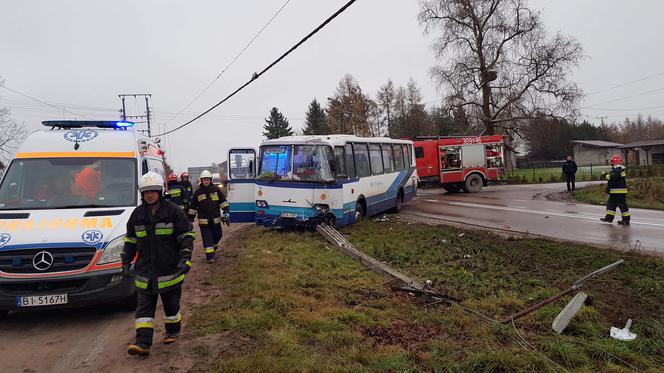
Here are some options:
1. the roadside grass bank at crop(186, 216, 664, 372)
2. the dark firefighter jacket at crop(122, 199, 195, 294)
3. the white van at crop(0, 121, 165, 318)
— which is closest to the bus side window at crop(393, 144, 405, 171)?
the roadside grass bank at crop(186, 216, 664, 372)

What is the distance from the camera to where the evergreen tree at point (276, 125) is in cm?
7808

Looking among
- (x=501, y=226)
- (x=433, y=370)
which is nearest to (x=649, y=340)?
(x=433, y=370)

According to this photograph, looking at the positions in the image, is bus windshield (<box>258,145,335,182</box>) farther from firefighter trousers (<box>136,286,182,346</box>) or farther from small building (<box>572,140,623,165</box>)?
small building (<box>572,140,623,165</box>)

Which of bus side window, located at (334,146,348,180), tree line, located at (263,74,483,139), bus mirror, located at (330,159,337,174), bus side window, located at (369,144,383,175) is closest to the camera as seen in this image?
bus mirror, located at (330,159,337,174)

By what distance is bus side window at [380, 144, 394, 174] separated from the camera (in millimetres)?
16000

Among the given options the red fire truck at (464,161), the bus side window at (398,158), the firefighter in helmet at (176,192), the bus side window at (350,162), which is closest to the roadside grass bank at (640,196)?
the red fire truck at (464,161)

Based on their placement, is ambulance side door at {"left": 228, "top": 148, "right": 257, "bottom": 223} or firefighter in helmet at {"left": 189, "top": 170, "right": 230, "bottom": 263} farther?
ambulance side door at {"left": 228, "top": 148, "right": 257, "bottom": 223}

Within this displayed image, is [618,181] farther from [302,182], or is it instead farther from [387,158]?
[302,182]

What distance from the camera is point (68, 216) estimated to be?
579 cm

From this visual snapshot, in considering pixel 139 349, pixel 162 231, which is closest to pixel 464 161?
pixel 162 231

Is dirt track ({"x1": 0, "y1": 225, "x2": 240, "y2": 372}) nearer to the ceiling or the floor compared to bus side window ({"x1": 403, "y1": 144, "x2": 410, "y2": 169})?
nearer to the floor

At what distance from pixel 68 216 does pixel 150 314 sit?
2126 mm

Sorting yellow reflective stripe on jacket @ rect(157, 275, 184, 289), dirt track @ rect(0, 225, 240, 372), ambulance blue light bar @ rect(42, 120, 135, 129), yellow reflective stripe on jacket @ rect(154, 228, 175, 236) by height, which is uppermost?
ambulance blue light bar @ rect(42, 120, 135, 129)

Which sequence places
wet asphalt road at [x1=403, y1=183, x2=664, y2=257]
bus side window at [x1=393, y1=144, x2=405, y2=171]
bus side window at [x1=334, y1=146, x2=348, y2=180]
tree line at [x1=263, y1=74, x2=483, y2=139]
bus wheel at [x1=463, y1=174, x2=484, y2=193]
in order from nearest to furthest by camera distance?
wet asphalt road at [x1=403, y1=183, x2=664, y2=257], bus side window at [x1=334, y1=146, x2=348, y2=180], bus side window at [x1=393, y1=144, x2=405, y2=171], bus wheel at [x1=463, y1=174, x2=484, y2=193], tree line at [x1=263, y1=74, x2=483, y2=139]
